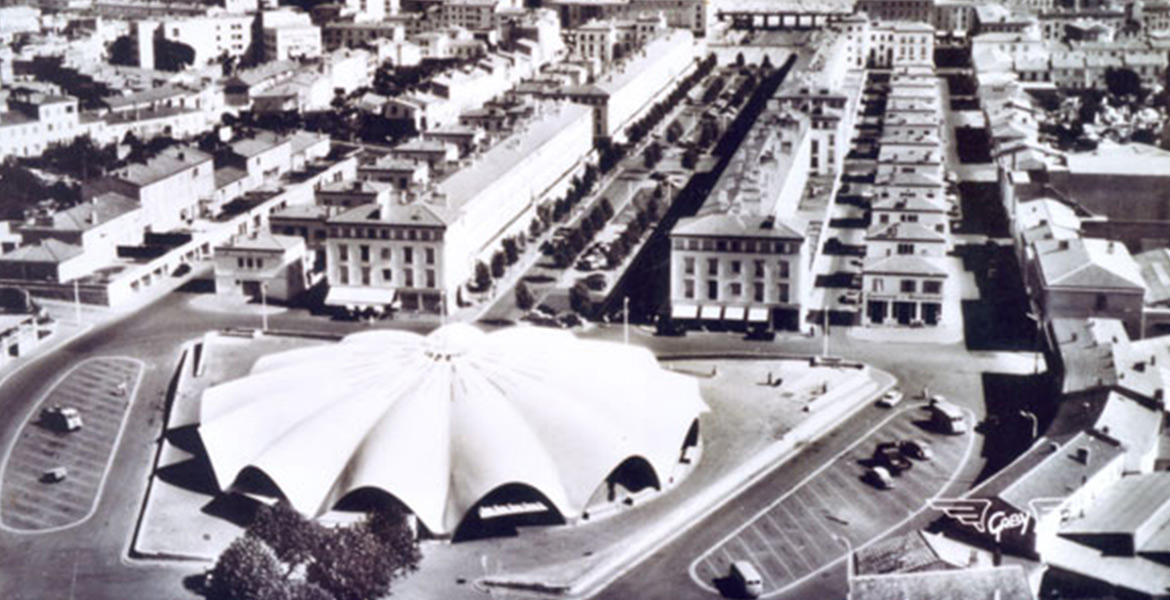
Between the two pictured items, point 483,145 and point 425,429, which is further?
point 483,145

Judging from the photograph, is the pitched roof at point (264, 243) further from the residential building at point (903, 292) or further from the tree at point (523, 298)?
the residential building at point (903, 292)

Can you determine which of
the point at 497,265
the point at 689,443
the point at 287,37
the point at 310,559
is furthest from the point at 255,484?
the point at 287,37

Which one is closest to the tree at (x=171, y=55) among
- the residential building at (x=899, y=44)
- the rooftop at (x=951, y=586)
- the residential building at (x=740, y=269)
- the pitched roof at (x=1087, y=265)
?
the residential building at (x=899, y=44)

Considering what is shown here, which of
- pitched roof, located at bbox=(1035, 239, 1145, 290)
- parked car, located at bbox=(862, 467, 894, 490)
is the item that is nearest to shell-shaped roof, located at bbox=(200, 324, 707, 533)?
parked car, located at bbox=(862, 467, 894, 490)

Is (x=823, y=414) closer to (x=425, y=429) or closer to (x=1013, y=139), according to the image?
(x=425, y=429)

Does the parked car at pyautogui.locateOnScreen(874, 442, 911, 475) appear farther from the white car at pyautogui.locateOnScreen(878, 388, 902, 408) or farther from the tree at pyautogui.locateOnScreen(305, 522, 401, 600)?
the tree at pyautogui.locateOnScreen(305, 522, 401, 600)

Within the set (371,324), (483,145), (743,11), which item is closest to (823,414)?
(371,324)

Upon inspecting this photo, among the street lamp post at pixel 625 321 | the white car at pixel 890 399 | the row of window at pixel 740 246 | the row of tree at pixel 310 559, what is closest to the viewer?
the row of tree at pixel 310 559
